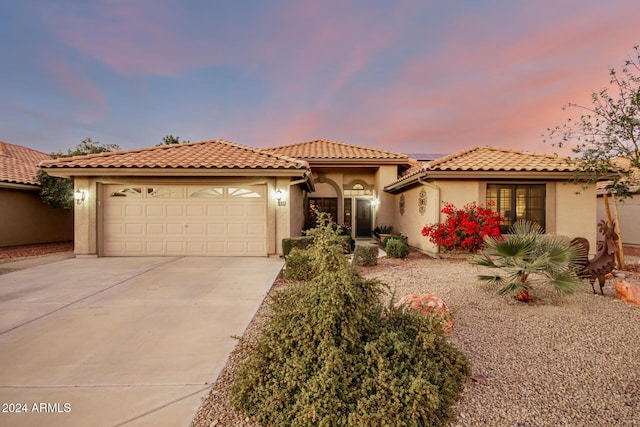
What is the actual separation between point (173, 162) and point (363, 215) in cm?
966

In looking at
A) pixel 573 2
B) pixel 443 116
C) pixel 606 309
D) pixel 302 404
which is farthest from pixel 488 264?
Result: pixel 443 116

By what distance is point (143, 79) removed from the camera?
14641 millimetres

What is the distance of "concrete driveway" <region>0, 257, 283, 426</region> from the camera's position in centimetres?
220

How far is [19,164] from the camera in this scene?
13.6 m

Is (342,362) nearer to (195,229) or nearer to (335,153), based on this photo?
(195,229)

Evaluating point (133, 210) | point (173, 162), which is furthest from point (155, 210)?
point (173, 162)

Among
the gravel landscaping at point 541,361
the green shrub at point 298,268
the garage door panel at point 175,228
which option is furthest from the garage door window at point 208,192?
the gravel landscaping at point 541,361

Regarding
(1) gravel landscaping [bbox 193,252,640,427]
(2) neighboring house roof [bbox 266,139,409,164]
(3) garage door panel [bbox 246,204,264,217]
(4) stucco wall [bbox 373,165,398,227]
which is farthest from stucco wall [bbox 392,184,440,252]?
(3) garage door panel [bbox 246,204,264,217]

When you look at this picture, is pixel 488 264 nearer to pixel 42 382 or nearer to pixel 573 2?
pixel 42 382

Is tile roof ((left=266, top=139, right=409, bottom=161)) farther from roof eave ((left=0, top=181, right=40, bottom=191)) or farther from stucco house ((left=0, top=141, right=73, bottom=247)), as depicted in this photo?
stucco house ((left=0, top=141, right=73, bottom=247))

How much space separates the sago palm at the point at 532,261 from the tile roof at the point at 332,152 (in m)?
9.56

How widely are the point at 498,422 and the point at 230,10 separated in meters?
13.9

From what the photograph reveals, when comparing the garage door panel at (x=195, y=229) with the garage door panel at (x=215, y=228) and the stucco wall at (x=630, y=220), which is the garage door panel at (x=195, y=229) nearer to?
the garage door panel at (x=215, y=228)

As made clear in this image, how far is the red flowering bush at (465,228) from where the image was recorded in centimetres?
820
